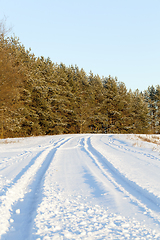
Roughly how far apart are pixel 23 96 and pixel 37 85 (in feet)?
14.8

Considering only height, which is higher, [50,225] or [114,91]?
[114,91]

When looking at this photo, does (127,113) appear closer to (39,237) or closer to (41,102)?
(41,102)

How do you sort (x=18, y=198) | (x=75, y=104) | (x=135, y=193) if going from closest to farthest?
(x=18, y=198)
(x=135, y=193)
(x=75, y=104)

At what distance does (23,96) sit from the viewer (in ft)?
91.2

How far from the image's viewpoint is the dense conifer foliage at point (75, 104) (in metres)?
31.0

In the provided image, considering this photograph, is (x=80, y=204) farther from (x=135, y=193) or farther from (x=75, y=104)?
(x=75, y=104)

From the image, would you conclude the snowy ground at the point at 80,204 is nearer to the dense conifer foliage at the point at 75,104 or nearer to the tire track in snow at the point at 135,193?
the tire track in snow at the point at 135,193

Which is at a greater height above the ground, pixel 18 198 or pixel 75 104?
pixel 75 104

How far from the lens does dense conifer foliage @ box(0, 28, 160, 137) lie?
1221 inches

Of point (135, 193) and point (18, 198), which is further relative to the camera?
point (135, 193)

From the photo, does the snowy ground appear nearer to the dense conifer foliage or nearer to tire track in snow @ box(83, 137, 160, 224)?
tire track in snow @ box(83, 137, 160, 224)

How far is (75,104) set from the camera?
43094 mm

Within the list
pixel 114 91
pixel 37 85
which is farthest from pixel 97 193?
pixel 114 91

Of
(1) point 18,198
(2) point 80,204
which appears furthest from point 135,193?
(1) point 18,198
